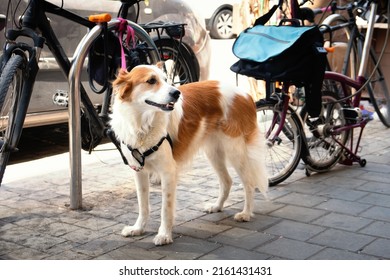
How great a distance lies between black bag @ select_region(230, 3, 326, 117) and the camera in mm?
4730

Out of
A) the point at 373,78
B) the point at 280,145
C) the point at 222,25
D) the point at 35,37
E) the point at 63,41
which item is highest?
the point at 35,37

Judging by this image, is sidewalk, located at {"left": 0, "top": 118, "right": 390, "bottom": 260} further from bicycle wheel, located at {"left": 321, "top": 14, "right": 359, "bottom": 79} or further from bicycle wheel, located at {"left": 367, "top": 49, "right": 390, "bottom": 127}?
bicycle wheel, located at {"left": 367, "top": 49, "right": 390, "bottom": 127}

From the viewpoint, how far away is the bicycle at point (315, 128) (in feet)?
17.1

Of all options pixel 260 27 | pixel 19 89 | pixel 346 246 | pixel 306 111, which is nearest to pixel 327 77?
pixel 306 111

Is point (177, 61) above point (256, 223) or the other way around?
above

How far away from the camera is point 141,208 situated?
4.21 metres

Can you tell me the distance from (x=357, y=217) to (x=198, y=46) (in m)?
3.54

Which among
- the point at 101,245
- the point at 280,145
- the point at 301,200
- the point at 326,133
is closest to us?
the point at 101,245

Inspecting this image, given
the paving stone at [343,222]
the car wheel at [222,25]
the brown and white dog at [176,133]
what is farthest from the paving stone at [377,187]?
the car wheel at [222,25]

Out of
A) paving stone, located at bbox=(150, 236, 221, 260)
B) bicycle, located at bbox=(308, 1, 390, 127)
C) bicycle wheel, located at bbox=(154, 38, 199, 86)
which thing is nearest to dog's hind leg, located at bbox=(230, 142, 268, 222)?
paving stone, located at bbox=(150, 236, 221, 260)

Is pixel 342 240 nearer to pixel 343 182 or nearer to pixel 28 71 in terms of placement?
pixel 343 182

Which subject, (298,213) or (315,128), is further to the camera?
(315,128)

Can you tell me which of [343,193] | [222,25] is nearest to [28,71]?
[343,193]

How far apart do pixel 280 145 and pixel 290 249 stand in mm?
1767
